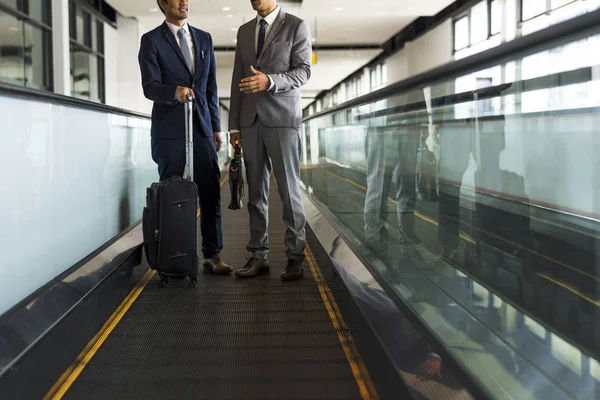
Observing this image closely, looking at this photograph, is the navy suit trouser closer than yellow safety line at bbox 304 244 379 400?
No

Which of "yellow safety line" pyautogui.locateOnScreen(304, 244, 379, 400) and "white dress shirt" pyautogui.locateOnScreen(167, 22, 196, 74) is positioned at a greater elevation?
"white dress shirt" pyautogui.locateOnScreen(167, 22, 196, 74)

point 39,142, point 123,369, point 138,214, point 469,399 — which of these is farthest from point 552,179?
point 138,214

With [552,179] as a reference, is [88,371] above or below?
below

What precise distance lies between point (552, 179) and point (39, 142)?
95.7 inches

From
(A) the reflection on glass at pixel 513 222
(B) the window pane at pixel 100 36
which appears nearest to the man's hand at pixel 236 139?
(A) the reflection on glass at pixel 513 222

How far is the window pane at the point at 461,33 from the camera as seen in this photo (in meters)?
18.5

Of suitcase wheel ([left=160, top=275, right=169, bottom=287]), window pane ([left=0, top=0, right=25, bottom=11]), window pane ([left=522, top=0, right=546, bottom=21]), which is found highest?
window pane ([left=522, top=0, right=546, bottom=21])

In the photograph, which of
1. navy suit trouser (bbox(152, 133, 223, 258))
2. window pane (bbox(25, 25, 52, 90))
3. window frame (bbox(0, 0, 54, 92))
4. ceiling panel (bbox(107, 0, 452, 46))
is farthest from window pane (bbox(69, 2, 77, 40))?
navy suit trouser (bbox(152, 133, 223, 258))

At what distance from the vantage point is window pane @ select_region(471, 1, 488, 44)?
55.7ft

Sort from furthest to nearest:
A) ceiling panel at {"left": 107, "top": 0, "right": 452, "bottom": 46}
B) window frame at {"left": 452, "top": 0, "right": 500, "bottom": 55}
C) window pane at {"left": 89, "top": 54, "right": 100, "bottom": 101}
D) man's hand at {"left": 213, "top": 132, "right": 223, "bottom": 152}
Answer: ceiling panel at {"left": 107, "top": 0, "right": 452, "bottom": 46} → window pane at {"left": 89, "top": 54, "right": 100, "bottom": 101} → window frame at {"left": 452, "top": 0, "right": 500, "bottom": 55} → man's hand at {"left": 213, "top": 132, "right": 223, "bottom": 152}

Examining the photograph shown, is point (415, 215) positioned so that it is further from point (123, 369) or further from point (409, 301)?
point (123, 369)

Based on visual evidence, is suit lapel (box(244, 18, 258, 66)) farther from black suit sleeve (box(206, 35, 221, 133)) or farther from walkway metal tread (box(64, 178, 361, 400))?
walkway metal tread (box(64, 178, 361, 400))

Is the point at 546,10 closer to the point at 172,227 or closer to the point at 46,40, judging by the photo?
the point at 46,40

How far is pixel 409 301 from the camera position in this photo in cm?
323
